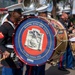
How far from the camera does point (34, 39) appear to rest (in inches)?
161

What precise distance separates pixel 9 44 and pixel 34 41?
19.4 inches

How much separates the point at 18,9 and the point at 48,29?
742mm

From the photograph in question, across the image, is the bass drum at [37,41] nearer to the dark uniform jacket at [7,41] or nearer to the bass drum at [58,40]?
the bass drum at [58,40]

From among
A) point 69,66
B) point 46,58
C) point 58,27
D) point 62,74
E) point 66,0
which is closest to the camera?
point 46,58

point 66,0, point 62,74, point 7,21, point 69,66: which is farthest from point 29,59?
point 66,0

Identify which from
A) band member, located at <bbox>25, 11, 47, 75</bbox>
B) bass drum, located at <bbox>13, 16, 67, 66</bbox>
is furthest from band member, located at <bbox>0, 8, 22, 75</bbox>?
band member, located at <bbox>25, 11, 47, 75</bbox>

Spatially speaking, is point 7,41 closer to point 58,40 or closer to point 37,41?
point 37,41

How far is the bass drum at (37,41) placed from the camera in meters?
3.98

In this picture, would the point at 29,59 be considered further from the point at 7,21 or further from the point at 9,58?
the point at 7,21

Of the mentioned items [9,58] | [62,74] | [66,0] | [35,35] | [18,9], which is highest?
[66,0]

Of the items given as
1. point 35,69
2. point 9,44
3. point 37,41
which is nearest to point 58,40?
point 37,41

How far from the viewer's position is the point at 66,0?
45625 millimetres

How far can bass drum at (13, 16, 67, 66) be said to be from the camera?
3982 mm

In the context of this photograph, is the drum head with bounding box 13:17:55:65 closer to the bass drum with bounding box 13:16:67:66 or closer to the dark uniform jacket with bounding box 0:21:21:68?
the bass drum with bounding box 13:16:67:66
